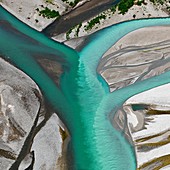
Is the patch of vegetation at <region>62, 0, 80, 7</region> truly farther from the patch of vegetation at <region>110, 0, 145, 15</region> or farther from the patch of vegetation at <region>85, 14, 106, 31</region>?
the patch of vegetation at <region>110, 0, 145, 15</region>

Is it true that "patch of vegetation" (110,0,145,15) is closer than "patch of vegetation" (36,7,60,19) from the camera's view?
No

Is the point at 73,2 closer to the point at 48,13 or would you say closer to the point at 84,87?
the point at 48,13

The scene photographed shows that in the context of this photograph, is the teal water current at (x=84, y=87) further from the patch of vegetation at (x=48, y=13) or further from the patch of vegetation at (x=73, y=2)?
the patch of vegetation at (x=73, y=2)

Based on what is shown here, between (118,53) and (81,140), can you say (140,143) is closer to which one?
(81,140)

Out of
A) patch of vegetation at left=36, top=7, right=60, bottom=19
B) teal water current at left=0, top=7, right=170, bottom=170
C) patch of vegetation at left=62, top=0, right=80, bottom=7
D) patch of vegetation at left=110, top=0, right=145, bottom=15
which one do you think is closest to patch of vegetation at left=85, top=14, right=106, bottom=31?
teal water current at left=0, top=7, right=170, bottom=170

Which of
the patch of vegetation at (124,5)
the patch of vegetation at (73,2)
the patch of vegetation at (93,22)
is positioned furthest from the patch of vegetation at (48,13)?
the patch of vegetation at (124,5)

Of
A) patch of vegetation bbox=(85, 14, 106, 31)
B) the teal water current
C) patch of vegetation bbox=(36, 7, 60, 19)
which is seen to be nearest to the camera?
the teal water current

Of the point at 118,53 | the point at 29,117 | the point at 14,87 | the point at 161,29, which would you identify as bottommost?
the point at 29,117

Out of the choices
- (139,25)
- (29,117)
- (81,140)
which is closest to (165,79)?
(139,25)
